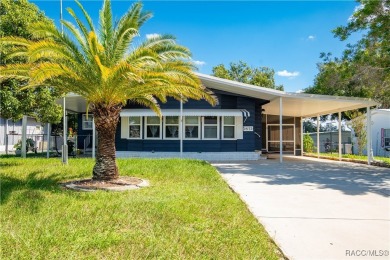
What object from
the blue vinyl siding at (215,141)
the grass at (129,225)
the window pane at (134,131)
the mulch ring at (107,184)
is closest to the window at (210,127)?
the blue vinyl siding at (215,141)

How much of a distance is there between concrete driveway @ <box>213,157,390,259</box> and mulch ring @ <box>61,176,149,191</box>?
9.03 ft

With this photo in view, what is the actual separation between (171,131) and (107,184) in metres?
9.78

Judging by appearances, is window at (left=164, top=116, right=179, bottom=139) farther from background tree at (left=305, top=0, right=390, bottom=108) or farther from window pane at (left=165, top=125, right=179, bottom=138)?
background tree at (left=305, top=0, right=390, bottom=108)

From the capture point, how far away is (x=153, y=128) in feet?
59.0

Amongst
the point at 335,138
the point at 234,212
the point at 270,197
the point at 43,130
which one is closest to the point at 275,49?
the point at 335,138

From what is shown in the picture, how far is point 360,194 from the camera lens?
25.3ft

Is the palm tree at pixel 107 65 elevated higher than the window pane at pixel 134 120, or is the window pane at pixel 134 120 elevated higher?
the palm tree at pixel 107 65

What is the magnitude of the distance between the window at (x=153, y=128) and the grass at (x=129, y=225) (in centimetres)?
997

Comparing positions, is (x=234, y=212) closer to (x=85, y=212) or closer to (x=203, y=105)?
(x=85, y=212)

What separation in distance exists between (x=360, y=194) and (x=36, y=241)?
7321 millimetres

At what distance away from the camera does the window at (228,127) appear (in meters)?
17.8

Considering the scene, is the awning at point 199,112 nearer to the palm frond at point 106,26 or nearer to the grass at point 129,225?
the palm frond at point 106,26

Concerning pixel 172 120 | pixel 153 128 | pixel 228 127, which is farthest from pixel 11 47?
pixel 228 127

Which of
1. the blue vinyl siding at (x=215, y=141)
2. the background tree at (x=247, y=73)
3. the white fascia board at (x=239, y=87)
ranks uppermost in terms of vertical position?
the background tree at (x=247, y=73)
